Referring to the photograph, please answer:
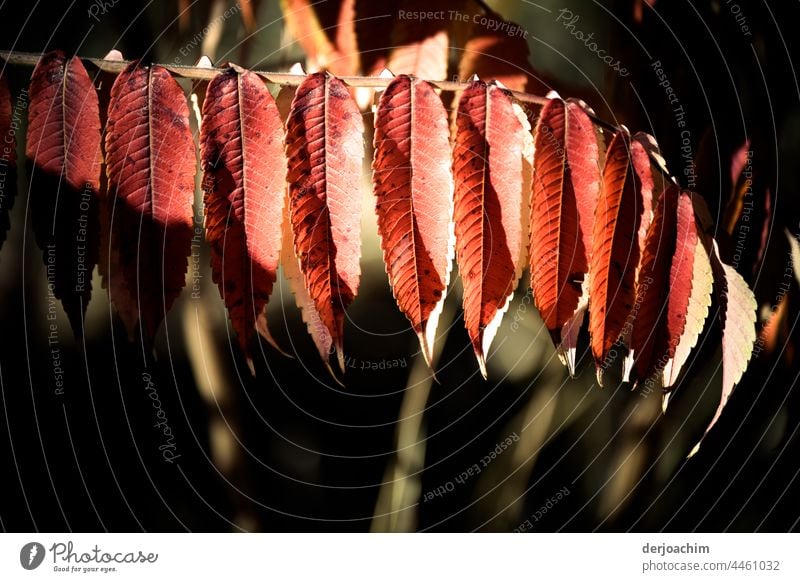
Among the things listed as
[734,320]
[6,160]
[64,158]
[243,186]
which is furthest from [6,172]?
[734,320]

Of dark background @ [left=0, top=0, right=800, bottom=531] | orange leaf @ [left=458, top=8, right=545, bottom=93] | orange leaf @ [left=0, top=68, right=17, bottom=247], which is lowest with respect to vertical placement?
dark background @ [left=0, top=0, right=800, bottom=531]

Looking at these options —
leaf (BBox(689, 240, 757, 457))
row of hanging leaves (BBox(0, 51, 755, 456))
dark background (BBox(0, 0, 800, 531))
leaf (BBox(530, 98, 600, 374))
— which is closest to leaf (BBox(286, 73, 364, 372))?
row of hanging leaves (BBox(0, 51, 755, 456))

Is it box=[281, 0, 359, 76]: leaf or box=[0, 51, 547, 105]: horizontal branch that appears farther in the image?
box=[281, 0, 359, 76]: leaf

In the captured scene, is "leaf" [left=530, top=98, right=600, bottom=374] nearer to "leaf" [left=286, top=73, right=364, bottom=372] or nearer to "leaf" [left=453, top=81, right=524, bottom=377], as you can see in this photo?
"leaf" [left=453, top=81, right=524, bottom=377]

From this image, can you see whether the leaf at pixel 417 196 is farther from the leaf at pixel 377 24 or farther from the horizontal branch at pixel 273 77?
the leaf at pixel 377 24

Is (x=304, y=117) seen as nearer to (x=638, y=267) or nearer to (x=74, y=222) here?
(x=74, y=222)

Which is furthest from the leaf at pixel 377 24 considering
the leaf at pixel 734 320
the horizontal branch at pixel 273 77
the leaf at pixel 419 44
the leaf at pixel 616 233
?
the leaf at pixel 734 320
